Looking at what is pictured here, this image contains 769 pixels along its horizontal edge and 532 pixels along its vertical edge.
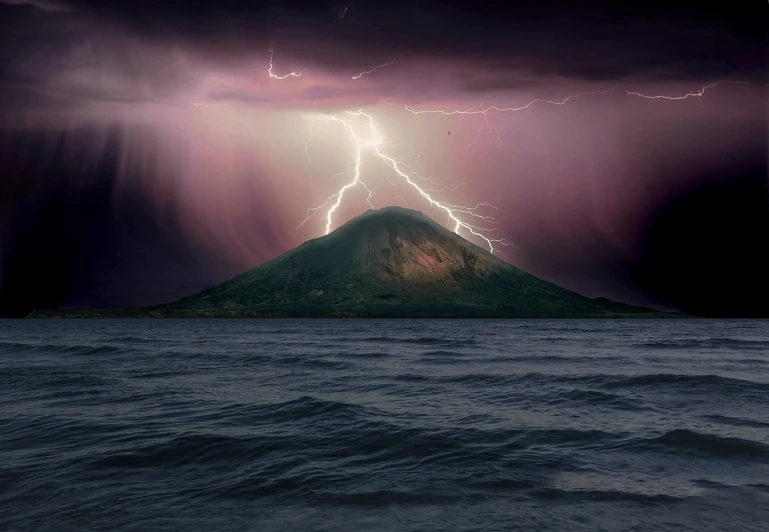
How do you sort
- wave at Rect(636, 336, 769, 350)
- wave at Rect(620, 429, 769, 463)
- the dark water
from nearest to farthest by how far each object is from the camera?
the dark water, wave at Rect(620, 429, 769, 463), wave at Rect(636, 336, 769, 350)

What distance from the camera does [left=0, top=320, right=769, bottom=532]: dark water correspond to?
7.50 metres

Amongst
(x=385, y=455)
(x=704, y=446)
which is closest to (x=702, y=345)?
(x=704, y=446)

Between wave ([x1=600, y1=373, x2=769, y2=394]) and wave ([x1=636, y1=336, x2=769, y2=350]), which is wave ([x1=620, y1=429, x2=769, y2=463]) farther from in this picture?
wave ([x1=636, y1=336, x2=769, y2=350])

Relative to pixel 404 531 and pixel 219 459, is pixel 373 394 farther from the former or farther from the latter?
pixel 404 531

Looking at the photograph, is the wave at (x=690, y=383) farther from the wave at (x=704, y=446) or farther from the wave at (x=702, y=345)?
the wave at (x=702, y=345)

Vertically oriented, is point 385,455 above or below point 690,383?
above

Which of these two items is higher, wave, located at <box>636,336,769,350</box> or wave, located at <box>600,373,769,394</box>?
wave, located at <box>600,373,769,394</box>

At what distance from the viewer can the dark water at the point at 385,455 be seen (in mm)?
7496

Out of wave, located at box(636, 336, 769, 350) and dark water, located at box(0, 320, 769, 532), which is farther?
wave, located at box(636, 336, 769, 350)

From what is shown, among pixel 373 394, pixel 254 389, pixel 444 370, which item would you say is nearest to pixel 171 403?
pixel 254 389

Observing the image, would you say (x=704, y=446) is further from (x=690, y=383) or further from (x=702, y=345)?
(x=702, y=345)

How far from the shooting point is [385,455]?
10.8m

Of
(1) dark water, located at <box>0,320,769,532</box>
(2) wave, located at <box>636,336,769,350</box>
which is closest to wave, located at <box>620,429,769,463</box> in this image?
(1) dark water, located at <box>0,320,769,532</box>

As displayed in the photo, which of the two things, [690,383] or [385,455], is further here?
[690,383]
